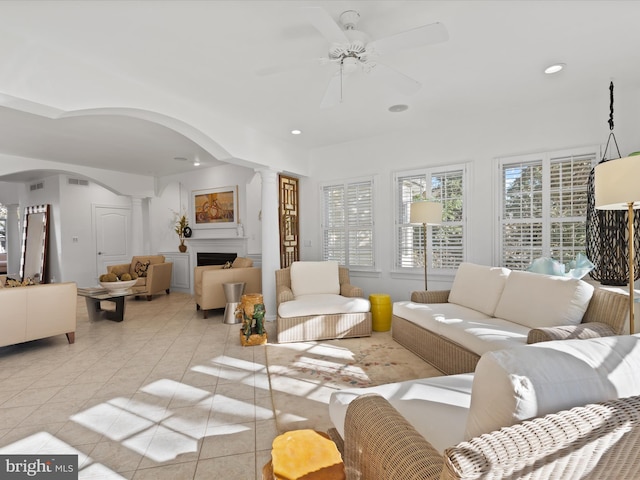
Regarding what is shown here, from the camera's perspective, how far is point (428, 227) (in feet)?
15.4

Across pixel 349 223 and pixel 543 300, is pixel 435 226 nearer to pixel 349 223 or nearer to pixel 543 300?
pixel 349 223

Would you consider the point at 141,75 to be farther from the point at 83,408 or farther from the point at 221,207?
the point at 221,207

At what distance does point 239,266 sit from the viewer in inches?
227

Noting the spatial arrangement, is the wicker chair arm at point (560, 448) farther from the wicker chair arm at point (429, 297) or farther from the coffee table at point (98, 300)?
the coffee table at point (98, 300)

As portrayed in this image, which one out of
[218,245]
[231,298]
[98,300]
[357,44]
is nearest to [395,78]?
[357,44]

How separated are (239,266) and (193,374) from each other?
284 cm

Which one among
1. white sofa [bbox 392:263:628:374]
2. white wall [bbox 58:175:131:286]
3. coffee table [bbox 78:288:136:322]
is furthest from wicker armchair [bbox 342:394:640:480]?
white wall [bbox 58:175:131:286]

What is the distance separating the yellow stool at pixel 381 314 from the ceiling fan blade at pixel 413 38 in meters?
2.95

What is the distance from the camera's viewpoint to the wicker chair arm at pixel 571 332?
212 centimetres

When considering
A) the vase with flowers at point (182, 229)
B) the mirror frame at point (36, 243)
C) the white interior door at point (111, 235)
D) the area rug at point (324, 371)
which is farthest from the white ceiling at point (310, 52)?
the mirror frame at point (36, 243)

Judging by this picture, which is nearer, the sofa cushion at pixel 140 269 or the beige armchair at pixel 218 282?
the beige armchair at pixel 218 282

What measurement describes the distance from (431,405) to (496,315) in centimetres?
190

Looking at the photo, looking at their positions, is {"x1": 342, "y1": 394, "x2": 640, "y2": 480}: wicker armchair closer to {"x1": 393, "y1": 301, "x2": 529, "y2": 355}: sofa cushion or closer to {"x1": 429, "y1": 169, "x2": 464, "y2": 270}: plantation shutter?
{"x1": 393, "y1": 301, "x2": 529, "y2": 355}: sofa cushion

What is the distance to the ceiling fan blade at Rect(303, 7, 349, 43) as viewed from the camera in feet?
5.87
